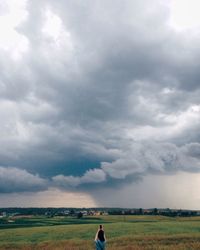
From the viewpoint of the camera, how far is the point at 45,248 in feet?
129

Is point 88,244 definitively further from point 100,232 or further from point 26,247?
point 100,232

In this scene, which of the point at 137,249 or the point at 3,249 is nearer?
the point at 137,249

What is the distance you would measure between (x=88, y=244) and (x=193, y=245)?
11574 millimetres

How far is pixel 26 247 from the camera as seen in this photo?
4075cm

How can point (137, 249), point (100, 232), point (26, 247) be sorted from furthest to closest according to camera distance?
point (26, 247) → point (137, 249) → point (100, 232)

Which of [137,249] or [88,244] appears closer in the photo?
[137,249]

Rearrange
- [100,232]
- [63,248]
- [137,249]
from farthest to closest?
[63,248], [137,249], [100,232]

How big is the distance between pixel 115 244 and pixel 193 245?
8432 millimetres

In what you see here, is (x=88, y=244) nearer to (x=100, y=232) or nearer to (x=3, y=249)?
(x=3, y=249)

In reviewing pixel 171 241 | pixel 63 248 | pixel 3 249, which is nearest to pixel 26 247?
pixel 3 249

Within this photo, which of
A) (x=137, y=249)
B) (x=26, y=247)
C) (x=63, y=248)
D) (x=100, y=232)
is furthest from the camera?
(x=26, y=247)

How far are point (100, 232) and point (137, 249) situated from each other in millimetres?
7061

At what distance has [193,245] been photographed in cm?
3672

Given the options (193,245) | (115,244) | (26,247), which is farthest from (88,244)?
(193,245)
